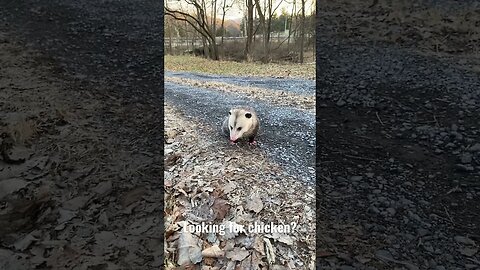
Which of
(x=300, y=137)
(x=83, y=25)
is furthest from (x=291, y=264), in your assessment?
(x=83, y=25)

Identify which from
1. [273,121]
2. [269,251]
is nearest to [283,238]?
[269,251]

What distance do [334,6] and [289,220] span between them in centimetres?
77

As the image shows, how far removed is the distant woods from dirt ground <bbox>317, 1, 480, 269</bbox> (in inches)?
4.7

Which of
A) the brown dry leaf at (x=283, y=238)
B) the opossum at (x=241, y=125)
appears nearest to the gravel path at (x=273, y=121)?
the opossum at (x=241, y=125)

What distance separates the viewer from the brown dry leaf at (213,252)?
29.0 inches

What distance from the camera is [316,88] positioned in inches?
39.7

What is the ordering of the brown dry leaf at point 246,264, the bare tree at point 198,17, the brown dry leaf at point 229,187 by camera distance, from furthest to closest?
the bare tree at point 198,17, the brown dry leaf at point 229,187, the brown dry leaf at point 246,264

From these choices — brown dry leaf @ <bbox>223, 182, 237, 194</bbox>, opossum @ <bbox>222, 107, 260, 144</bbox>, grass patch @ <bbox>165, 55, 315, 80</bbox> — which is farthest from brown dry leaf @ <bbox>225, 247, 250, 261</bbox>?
grass patch @ <bbox>165, 55, 315, 80</bbox>

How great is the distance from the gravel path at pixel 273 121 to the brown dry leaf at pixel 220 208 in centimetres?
14

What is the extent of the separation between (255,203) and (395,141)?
0.44 metres

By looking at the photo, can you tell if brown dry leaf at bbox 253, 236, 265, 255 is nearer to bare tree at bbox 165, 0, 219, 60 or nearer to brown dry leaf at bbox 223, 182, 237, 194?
brown dry leaf at bbox 223, 182, 237, 194

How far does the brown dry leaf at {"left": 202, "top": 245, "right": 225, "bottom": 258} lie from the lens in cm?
74

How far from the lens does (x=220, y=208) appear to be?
803 mm

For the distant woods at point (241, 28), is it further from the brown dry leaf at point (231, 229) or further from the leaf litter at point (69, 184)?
the brown dry leaf at point (231, 229)
